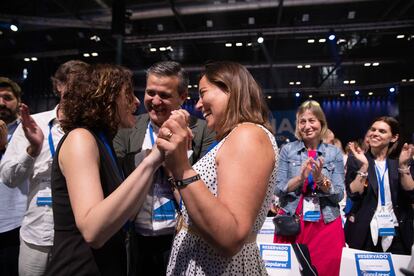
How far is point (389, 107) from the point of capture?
43.0 ft

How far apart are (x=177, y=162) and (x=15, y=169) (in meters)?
1.41

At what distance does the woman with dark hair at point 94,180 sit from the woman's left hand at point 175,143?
9 cm

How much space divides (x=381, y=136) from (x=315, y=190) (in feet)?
2.95

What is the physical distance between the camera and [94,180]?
1023 millimetres

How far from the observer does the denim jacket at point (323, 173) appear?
8.62 feet

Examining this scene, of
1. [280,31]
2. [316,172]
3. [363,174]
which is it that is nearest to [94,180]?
[316,172]

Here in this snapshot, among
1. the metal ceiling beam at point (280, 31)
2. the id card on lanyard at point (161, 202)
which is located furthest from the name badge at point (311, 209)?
the metal ceiling beam at point (280, 31)

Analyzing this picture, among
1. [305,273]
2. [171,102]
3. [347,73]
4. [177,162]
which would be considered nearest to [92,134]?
[177,162]

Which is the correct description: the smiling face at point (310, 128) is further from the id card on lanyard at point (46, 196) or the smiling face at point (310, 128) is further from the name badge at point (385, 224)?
the id card on lanyard at point (46, 196)

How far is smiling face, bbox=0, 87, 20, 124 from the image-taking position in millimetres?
2566

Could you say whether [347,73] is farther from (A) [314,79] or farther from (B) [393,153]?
(B) [393,153]

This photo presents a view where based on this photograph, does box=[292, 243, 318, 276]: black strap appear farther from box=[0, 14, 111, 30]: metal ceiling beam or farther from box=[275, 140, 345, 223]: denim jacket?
box=[0, 14, 111, 30]: metal ceiling beam

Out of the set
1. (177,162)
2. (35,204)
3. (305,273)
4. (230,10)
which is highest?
(230,10)

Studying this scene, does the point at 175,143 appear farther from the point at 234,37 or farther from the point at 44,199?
the point at 234,37
